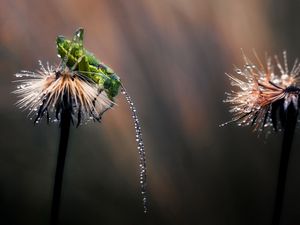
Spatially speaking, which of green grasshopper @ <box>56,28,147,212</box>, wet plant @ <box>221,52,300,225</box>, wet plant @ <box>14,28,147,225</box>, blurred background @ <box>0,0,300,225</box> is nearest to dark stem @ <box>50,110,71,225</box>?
wet plant @ <box>14,28,147,225</box>

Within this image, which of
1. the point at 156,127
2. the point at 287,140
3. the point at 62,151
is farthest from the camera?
the point at 156,127

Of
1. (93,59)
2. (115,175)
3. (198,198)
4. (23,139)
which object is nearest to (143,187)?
(115,175)

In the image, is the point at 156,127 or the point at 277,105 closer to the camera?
the point at 277,105

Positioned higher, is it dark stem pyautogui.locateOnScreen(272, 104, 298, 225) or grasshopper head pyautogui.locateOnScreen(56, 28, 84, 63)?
grasshopper head pyautogui.locateOnScreen(56, 28, 84, 63)

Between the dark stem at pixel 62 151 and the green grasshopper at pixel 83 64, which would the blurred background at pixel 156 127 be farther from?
the dark stem at pixel 62 151

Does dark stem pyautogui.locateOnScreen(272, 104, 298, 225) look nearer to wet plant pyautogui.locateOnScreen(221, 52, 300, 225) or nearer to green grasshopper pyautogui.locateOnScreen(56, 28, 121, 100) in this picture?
wet plant pyautogui.locateOnScreen(221, 52, 300, 225)

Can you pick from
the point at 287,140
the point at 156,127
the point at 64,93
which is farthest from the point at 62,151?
the point at 156,127

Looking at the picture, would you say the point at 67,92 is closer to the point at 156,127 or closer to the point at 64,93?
the point at 64,93
